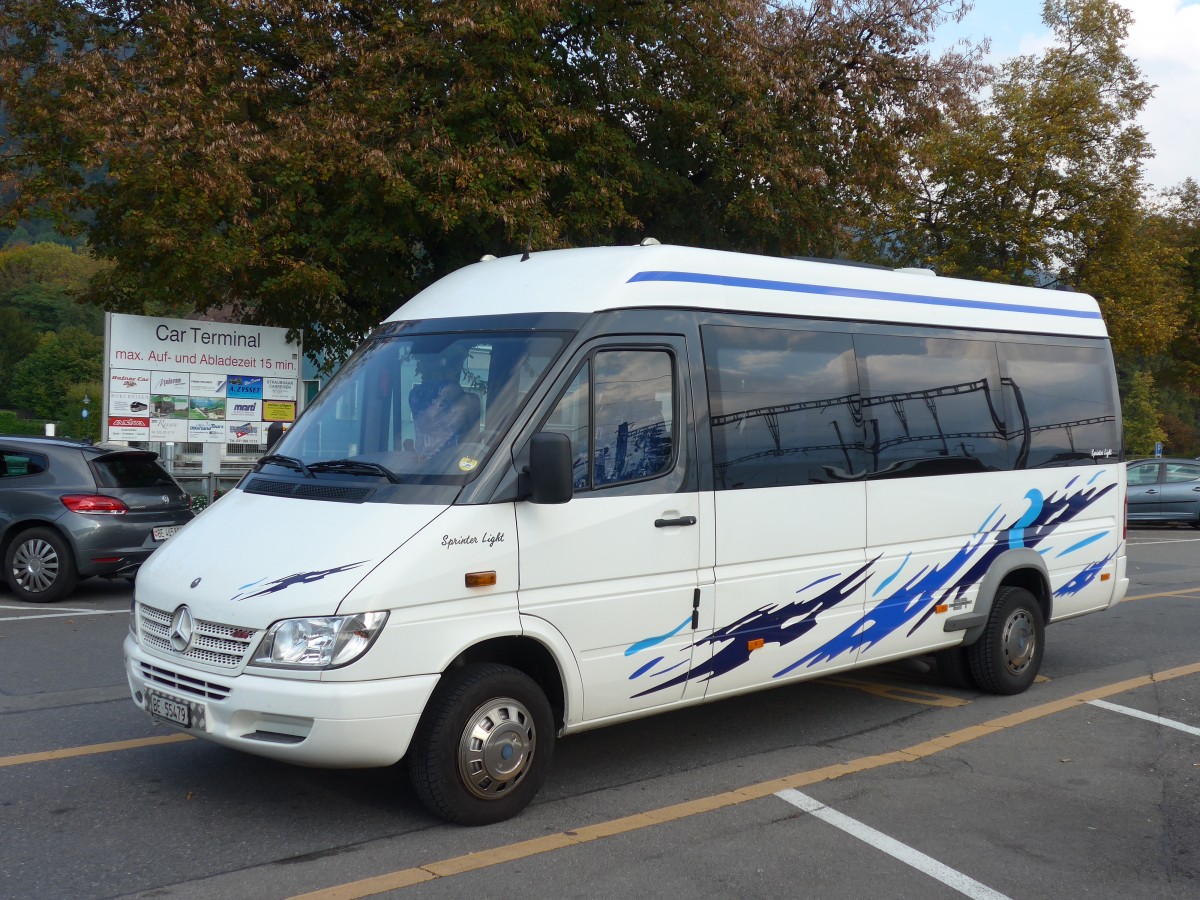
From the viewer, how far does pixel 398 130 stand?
54.3 feet

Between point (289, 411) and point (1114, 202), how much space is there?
22.9 m

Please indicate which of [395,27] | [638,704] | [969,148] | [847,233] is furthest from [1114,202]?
[638,704]

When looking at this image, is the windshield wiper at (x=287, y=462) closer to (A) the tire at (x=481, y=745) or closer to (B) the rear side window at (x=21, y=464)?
(A) the tire at (x=481, y=745)

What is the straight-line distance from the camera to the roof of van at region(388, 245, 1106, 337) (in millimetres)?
5828

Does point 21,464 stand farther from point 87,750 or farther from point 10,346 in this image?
point 10,346

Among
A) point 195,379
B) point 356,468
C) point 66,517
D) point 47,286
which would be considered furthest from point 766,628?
point 47,286

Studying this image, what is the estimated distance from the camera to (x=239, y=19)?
1738 cm

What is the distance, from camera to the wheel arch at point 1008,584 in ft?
25.1

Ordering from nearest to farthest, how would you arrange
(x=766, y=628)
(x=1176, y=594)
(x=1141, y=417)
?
(x=766, y=628) < (x=1176, y=594) < (x=1141, y=417)

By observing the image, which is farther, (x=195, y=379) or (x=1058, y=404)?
(x=195, y=379)

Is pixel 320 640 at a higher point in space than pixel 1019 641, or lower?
higher

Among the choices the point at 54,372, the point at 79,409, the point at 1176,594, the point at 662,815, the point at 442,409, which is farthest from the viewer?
the point at 54,372

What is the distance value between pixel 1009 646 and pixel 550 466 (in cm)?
437

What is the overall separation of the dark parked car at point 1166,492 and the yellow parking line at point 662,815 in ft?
60.8
